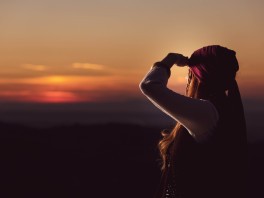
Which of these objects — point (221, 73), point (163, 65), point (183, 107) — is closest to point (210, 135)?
point (183, 107)

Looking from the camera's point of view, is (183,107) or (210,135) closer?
(183,107)

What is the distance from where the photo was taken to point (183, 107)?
2740 millimetres

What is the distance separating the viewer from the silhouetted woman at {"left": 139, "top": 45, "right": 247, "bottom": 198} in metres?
2.87

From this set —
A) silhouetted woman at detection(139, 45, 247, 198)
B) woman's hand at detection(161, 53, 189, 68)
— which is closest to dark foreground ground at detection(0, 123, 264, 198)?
silhouetted woman at detection(139, 45, 247, 198)

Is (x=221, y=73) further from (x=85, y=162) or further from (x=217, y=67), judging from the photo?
(x=85, y=162)

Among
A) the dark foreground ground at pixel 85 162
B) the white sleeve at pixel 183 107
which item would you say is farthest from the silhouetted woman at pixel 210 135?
the dark foreground ground at pixel 85 162

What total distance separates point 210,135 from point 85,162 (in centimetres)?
985

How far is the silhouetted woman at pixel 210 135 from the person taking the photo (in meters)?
2.87

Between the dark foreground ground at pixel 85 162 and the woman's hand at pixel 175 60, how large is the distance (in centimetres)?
726

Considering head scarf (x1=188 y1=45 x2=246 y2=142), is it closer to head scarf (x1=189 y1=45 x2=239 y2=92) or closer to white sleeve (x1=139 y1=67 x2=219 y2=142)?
head scarf (x1=189 y1=45 x2=239 y2=92)

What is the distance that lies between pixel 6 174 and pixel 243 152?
988 cm

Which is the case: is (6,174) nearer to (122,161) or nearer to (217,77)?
(122,161)

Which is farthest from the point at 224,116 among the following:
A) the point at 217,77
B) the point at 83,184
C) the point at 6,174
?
the point at 6,174

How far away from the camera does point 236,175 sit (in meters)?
2.95
